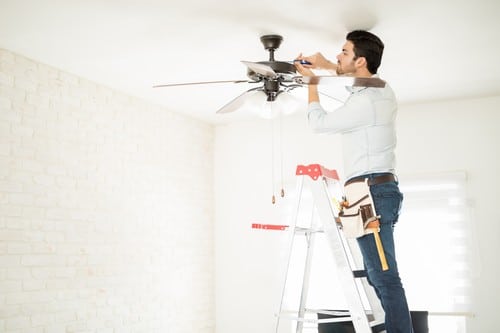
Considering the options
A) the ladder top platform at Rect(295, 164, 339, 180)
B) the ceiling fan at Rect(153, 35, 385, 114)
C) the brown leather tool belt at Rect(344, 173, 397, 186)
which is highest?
the ceiling fan at Rect(153, 35, 385, 114)

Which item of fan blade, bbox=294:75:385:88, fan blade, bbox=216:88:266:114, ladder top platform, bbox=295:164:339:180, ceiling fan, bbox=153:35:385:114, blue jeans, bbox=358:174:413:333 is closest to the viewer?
blue jeans, bbox=358:174:413:333

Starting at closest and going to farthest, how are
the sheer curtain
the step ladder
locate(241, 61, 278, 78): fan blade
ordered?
1. the step ladder
2. locate(241, 61, 278, 78): fan blade
3. the sheer curtain

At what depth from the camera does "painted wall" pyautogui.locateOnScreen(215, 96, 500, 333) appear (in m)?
4.71

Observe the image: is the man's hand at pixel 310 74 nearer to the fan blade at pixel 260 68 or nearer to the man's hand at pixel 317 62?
the man's hand at pixel 317 62

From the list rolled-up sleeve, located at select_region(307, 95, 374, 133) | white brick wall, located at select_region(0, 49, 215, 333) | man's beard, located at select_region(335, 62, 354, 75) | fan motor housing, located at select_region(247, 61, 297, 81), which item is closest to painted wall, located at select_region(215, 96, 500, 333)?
white brick wall, located at select_region(0, 49, 215, 333)

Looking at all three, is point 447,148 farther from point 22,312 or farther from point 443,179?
point 22,312

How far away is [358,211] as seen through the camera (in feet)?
8.32

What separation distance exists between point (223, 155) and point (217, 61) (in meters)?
2.08

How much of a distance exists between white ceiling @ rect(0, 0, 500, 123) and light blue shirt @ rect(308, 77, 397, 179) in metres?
0.73

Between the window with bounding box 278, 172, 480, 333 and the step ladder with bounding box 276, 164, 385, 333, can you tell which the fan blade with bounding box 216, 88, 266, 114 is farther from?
the window with bounding box 278, 172, 480, 333

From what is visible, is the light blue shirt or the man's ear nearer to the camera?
the light blue shirt

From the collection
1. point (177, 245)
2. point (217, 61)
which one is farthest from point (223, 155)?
point (217, 61)

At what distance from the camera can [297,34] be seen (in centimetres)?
A: 348

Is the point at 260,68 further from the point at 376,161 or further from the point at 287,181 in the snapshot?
the point at 287,181
